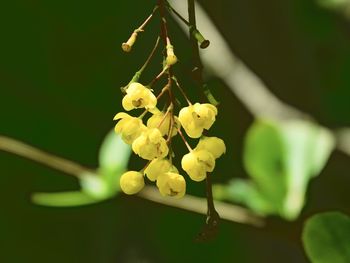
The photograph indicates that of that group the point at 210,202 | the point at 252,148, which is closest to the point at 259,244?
the point at 252,148

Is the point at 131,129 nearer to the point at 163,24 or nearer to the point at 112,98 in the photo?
the point at 163,24

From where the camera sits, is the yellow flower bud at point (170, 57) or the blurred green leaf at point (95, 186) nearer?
the yellow flower bud at point (170, 57)

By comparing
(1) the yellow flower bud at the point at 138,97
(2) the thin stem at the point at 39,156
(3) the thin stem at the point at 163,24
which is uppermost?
(3) the thin stem at the point at 163,24

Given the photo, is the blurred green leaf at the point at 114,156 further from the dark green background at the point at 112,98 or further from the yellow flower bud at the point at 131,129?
the yellow flower bud at the point at 131,129

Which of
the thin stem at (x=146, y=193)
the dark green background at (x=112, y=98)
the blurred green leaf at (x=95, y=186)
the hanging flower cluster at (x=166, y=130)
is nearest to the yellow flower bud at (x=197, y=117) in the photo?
the hanging flower cluster at (x=166, y=130)

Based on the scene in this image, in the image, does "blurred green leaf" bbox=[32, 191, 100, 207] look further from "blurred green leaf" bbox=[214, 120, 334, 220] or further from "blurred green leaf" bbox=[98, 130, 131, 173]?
"blurred green leaf" bbox=[214, 120, 334, 220]

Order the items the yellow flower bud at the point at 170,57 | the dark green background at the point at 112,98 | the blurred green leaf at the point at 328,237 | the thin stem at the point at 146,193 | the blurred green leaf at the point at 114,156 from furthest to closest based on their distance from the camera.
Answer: the dark green background at the point at 112,98 → the blurred green leaf at the point at 114,156 → the thin stem at the point at 146,193 → the blurred green leaf at the point at 328,237 → the yellow flower bud at the point at 170,57

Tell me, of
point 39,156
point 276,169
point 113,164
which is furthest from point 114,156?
point 276,169
